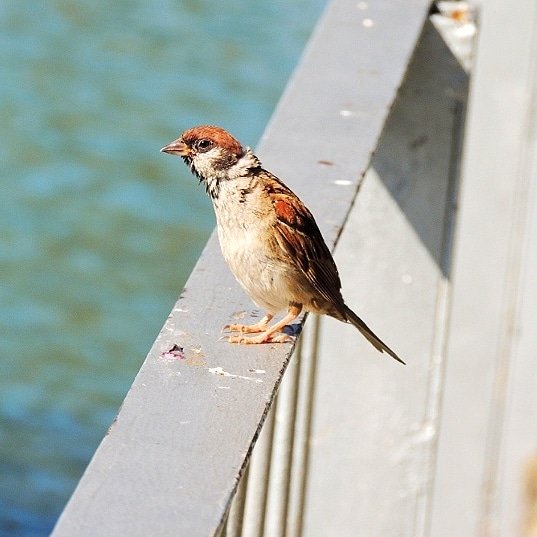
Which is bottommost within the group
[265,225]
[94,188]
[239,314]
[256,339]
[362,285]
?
[94,188]

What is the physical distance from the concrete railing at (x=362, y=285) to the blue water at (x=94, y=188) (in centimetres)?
471

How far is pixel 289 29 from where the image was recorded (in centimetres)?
1298

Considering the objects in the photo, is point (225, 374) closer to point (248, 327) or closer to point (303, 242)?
point (248, 327)

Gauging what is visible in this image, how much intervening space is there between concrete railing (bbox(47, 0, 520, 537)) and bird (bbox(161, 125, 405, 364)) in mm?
58

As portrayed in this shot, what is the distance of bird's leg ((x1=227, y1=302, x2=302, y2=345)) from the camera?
7.20 ft

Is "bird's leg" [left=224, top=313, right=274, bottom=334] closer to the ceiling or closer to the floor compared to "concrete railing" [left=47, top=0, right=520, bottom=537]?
closer to the ceiling

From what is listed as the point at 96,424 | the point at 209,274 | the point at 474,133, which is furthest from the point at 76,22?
the point at 209,274

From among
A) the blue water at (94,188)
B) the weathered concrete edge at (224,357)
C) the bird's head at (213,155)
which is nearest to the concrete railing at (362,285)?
the weathered concrete edge at (224,357)

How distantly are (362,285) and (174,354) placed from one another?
1463 mm

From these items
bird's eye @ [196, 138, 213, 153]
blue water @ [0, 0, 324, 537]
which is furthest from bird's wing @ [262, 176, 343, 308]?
blue water @ [0, 0, 324, 537]

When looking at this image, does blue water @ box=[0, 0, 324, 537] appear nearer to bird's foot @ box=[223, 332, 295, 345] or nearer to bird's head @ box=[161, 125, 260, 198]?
bird's head @ box=[161, 125, 260, 198]

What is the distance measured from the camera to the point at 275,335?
7.90 ft

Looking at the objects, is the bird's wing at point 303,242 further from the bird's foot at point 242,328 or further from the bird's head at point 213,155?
the bird's foot at point 242,328

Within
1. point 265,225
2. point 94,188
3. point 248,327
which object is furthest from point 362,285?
point 94,188
